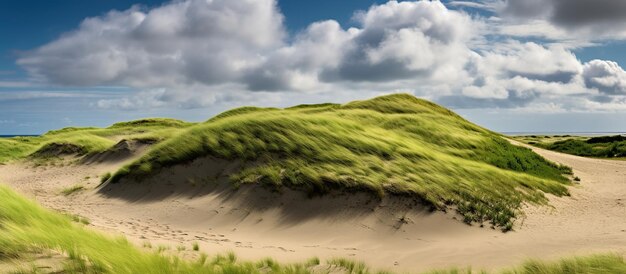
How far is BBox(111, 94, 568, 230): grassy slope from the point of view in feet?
47.7

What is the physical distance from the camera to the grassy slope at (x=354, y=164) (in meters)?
14.5

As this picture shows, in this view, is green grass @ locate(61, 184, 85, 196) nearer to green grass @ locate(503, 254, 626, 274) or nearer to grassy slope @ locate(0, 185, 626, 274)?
grassy slope @ locate(0, 185, 626, 274)

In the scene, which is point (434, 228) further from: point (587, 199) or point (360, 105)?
point (360, 105)

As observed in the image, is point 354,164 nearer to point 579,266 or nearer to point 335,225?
point 335,225

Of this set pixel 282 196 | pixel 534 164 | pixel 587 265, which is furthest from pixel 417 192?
pixel 534 164

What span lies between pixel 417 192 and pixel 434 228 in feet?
5.45

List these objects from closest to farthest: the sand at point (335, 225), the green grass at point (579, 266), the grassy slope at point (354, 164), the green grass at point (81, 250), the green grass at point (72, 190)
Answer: the green grass at point (81, 250) < the green grass at point (579, 266) < the sand at point (335, 225) < the grassy slope at point (354, 164) < the green grass at point (72, 190)

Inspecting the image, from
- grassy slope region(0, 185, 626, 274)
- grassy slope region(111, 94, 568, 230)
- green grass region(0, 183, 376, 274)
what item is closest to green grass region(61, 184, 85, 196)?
grassy slope region(111, 94, 568, 230)

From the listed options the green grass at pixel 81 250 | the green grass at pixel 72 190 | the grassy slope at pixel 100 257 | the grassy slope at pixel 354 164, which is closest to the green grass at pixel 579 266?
the grassy slope at pixel 100 257

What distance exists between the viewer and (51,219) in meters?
8.59

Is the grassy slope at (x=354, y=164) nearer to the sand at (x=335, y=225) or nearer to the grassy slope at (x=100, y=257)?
the sand at (x=335, y=225)

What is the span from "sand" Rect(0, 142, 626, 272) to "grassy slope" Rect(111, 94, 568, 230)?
0.58 m

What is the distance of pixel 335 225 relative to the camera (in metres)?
13.3

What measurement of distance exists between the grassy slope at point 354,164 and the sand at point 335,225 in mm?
576
